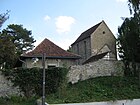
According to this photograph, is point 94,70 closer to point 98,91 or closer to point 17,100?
point 98,91

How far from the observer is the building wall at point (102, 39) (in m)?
45.1

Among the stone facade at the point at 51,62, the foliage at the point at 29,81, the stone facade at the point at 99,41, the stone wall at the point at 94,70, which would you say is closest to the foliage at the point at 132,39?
the stone wall at the point at 94,70

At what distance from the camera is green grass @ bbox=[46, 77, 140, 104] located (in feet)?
74.5

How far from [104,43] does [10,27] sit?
20.6 meters

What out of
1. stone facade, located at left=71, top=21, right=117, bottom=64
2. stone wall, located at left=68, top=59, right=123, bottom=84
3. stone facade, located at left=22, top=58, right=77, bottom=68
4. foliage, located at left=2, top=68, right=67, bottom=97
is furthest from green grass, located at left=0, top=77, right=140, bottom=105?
stone facade, located at left=71, top=21, right=117, bottom=64

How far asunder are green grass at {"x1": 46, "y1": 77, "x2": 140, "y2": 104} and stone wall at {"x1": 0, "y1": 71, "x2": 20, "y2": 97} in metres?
3.50

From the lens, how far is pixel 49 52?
104 ft

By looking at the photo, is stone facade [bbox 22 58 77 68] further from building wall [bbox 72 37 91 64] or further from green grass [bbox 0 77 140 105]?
building wall [bbox 72 37 91 64]

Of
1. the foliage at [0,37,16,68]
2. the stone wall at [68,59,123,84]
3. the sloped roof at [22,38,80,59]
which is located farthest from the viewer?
the sloped roof at [22,38,80,59]

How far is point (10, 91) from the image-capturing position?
25656 millimetres

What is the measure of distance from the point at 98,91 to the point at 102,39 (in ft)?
71.0

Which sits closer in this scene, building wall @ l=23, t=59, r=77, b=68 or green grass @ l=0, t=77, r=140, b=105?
green grass @ l=0, t=77, r=140, b=105

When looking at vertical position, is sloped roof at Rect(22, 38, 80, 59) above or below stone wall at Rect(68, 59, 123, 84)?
above

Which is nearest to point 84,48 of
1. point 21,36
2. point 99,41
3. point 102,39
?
point 99,41
